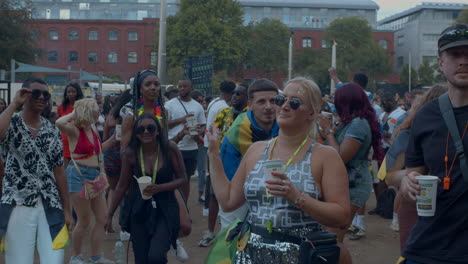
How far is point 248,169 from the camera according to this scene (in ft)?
12.1

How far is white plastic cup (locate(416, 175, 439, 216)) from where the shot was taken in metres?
2.90

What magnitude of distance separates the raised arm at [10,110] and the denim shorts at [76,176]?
218 centimetres

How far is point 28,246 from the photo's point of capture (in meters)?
5.09

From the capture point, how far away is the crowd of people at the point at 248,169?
10.2ft

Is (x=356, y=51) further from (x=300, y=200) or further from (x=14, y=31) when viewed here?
(x=300, y=200)

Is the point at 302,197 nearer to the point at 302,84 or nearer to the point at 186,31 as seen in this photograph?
the point at 302,84

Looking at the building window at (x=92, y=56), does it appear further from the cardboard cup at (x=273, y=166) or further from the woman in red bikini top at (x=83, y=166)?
the cardboard cup at (x=273, y=166)

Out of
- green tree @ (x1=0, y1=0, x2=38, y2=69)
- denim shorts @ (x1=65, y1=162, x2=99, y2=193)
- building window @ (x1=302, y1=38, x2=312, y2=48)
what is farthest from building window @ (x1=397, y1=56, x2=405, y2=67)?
denim shorts @ (x1=65, y1=162, x2=99, y2=193)

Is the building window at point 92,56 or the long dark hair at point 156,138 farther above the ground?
the building window at point 92,56

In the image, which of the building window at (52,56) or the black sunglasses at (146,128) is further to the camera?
the building window at (52,56)

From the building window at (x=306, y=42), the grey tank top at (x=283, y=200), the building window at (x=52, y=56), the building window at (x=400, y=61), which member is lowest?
the grey tank top at (x=283, y=200)

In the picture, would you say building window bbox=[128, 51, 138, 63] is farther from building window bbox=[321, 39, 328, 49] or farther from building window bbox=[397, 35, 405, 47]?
building window bbox=[397, 35, 405, 47]

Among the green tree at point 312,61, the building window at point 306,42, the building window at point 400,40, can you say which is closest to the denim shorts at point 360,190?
the green tree at point 312,61

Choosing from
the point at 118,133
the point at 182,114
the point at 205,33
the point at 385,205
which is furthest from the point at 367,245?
the point at 205,33
